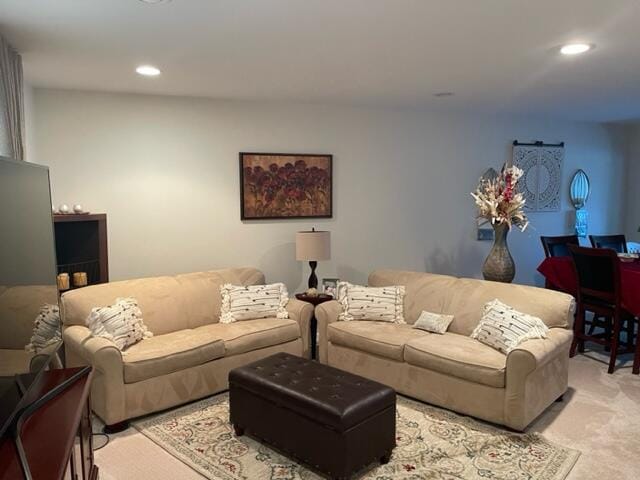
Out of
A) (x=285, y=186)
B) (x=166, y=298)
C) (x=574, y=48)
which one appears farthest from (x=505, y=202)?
(x=166, y=298)

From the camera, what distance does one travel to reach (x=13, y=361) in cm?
166

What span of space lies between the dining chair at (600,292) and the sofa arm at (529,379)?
1.09 metres

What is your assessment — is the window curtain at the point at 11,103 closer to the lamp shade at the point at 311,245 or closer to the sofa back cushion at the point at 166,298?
the sofa back cushion at the point at 166,298

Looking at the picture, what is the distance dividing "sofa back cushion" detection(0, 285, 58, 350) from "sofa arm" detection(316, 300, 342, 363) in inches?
93.7

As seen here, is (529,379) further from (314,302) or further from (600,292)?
(314,302)

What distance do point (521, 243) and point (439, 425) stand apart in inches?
143

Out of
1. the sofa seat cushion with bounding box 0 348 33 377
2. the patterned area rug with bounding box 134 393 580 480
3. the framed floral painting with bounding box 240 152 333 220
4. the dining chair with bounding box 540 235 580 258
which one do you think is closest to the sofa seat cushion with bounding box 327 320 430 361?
the patterned area rug with bounding box 134 393 580 480

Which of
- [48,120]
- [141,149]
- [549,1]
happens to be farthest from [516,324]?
[48,120]

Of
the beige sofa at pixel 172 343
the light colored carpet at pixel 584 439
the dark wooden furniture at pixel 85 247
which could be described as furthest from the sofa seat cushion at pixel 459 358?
the dark wooden furniture at pixel 85 247

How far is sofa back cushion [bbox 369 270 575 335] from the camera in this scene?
3.50 metres

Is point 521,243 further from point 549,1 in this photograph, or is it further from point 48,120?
point 48,120

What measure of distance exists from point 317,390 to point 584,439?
5.63 feet

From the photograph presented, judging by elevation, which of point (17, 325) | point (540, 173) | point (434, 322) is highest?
point (540, 173)

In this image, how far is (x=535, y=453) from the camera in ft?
9.19
